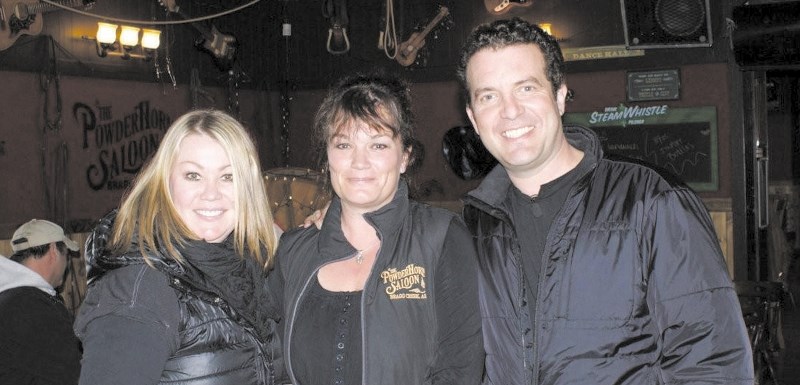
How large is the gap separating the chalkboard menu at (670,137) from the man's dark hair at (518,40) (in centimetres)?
635

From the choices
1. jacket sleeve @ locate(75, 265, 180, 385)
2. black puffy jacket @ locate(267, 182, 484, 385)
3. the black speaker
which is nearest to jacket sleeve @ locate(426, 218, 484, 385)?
black puffy jacket @ locate(267, 182, 484, 385)

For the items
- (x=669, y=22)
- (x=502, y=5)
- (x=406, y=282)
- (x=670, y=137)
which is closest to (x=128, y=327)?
(x=406, y=282)

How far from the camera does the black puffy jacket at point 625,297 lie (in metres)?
1.95

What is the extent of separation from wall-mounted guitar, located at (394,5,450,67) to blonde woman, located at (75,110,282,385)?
7.52m

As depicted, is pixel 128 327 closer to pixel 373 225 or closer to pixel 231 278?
pixel 231 278

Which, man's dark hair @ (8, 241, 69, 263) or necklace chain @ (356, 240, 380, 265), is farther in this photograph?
man's dark hair @ (8, 241, 69, 263)

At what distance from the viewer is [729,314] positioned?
1938 mm

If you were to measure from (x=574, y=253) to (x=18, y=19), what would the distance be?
6.45 metres

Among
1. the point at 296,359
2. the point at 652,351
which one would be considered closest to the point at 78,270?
the point at 296,359

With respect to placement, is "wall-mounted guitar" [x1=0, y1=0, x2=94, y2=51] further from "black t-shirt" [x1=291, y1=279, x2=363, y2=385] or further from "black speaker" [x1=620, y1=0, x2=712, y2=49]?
"black t-shirt" [x1=291, y1=279, x2=363, y2=385]

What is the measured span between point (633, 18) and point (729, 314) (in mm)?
6300

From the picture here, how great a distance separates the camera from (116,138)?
27.8 feet

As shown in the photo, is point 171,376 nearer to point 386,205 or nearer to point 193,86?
point 386,205

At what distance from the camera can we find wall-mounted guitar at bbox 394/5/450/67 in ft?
31.9
